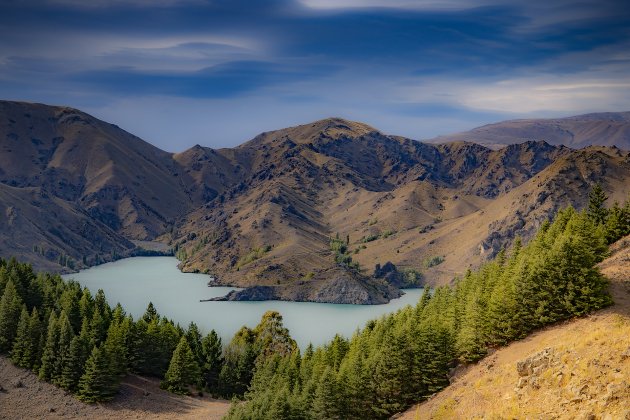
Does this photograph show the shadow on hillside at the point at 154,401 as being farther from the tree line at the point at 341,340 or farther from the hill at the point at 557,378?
the hill at the point at 557,378

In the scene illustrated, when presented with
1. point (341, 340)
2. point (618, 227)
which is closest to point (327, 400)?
point (341, 340)

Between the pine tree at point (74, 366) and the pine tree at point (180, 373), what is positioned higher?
the pine tree at point (74, 366)

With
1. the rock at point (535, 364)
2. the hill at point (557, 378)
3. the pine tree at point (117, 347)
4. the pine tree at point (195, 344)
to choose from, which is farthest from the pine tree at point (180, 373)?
the rock at point (535, 364)

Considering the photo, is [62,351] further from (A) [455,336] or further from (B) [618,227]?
(B) [618,227]

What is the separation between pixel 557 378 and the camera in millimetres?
41375

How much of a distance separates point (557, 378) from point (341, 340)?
57.9 meters

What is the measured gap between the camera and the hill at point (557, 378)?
3659 cm

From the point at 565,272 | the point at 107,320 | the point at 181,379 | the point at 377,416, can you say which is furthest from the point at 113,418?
the point at 565,272

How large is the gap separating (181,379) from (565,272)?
70.7m

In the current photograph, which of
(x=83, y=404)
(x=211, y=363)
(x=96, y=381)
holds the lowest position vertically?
(x=211, y=363)

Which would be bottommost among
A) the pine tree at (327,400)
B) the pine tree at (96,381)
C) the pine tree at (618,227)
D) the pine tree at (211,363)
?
the pine tree at (211,363)

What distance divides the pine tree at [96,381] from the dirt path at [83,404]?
131 centimetres

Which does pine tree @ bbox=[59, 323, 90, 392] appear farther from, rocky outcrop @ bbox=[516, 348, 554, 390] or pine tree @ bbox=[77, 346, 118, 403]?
rocky outcrop @ bbox=[516, 348, 554, 390]

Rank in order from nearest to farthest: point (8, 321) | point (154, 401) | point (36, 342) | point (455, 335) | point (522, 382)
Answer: point (522, 382) → point (455, 335) → point (154, 401) → point (36, 342) → point (8, 321)
